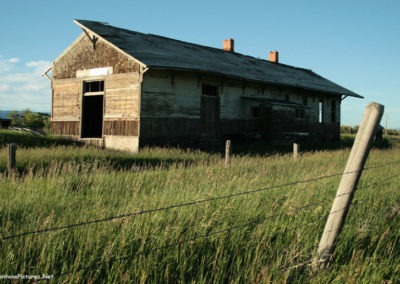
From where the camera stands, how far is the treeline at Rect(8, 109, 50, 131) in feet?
91.8

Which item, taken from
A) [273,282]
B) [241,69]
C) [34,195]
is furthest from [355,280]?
→ [241,69]

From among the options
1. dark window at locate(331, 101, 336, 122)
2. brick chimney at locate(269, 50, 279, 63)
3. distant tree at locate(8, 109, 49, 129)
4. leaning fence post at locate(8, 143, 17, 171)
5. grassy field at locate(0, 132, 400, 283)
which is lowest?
grassy field at locate(0, 132, 400, 283)

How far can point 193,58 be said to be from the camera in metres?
19.7

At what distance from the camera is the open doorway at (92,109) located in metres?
19.1

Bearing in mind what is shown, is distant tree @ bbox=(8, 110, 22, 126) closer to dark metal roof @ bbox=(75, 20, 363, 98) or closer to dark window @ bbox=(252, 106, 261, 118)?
dark metal roof @ bbox=(75, 20, 363, 98)

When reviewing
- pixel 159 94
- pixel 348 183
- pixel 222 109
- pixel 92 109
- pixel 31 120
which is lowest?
pixel 348 183

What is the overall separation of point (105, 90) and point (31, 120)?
1283 cm

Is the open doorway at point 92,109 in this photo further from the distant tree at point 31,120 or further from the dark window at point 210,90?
the distant tree at point 31,120

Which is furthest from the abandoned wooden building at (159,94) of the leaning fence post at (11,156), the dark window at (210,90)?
the leaning fence post at (11,156)

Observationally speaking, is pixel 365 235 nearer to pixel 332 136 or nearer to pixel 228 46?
pixel 228 46

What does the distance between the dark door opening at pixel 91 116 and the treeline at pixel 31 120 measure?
299 inches

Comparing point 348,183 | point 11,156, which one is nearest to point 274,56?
point 11,156

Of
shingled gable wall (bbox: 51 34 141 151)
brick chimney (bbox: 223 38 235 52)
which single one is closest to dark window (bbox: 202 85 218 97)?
shingled gable wall (bbox: 51 34 141 151)

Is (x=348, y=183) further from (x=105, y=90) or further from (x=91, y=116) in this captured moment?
(x=91, y=116)
